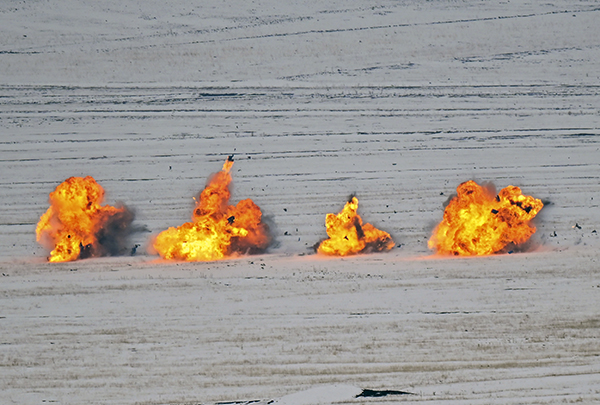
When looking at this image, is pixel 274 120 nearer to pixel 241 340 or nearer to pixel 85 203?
pixel 85 203

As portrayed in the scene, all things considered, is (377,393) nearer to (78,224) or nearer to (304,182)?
(78,224)

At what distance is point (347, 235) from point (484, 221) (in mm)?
2601

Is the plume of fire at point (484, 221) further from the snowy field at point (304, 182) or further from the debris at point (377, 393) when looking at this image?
the debris at point (377, 393)

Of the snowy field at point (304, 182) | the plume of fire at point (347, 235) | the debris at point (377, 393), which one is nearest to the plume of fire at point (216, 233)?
the snowy field at point (304, 182)

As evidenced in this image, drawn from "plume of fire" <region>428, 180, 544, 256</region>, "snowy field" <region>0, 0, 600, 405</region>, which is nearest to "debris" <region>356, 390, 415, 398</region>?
"snowy field" <region>0, 0, 600, 405</region>

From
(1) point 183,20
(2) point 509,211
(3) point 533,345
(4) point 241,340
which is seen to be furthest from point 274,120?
(3) point 533,345

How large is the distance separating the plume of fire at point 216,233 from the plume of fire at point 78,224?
1.08 metres

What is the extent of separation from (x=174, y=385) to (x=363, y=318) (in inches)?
132

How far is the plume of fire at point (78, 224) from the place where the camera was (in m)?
16.9

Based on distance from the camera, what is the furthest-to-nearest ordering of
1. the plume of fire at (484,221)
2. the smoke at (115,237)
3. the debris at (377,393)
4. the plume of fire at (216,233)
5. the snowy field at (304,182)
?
1. the smoke at (115,237)
2. the plume of fire at (216,233)
3. the plume of fire at (484,221)
4. the snowy field at (304,182)
5. the debris at (377,393)

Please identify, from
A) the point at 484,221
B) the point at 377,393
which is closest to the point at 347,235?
the point at 484,221

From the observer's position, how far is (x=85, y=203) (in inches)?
672

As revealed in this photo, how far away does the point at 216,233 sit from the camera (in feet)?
54.1

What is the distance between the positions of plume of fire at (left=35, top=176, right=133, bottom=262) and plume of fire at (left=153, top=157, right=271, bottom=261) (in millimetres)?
1080
